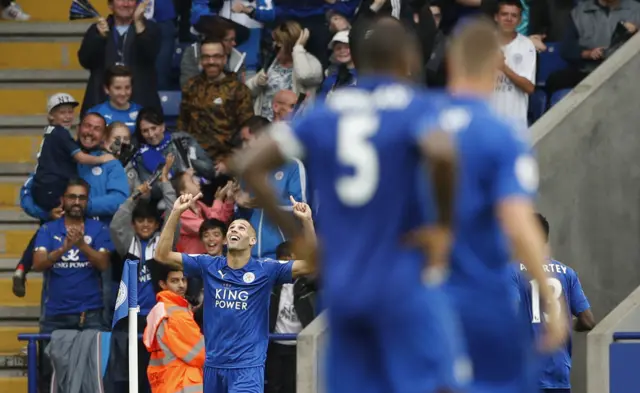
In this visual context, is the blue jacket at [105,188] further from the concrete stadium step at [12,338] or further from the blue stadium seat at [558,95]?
the blue stadium seat at [558,95]

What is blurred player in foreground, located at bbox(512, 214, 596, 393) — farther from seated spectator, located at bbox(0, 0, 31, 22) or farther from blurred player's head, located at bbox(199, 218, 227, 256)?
seated spectator, located at bbox(0, 0, 31, 22)

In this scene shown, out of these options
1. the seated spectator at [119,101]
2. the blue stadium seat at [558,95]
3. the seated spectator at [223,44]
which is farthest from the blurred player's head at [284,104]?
the blue stadium seat at [558,95]

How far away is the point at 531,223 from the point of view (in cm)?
688

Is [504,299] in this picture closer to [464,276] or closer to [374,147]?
[464,276]

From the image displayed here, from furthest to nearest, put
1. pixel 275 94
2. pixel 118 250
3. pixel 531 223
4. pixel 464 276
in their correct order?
pixel 275 94, pixel 118 250, pixel 464 276, pixel 531 223

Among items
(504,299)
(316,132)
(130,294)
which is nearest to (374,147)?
(316,132)

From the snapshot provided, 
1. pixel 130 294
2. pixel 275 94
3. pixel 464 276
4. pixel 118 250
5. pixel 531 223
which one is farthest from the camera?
pixel 275 94

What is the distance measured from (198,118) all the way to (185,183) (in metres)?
1.15

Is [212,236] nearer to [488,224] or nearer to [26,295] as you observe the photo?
[26,295]

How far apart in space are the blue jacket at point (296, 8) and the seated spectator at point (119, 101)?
5.19 feet

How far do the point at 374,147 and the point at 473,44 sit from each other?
0.61 m

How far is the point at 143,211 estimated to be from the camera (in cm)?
1505

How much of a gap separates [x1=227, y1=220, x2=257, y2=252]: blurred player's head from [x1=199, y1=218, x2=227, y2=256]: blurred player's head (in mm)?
1633

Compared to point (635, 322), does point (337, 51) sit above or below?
above
